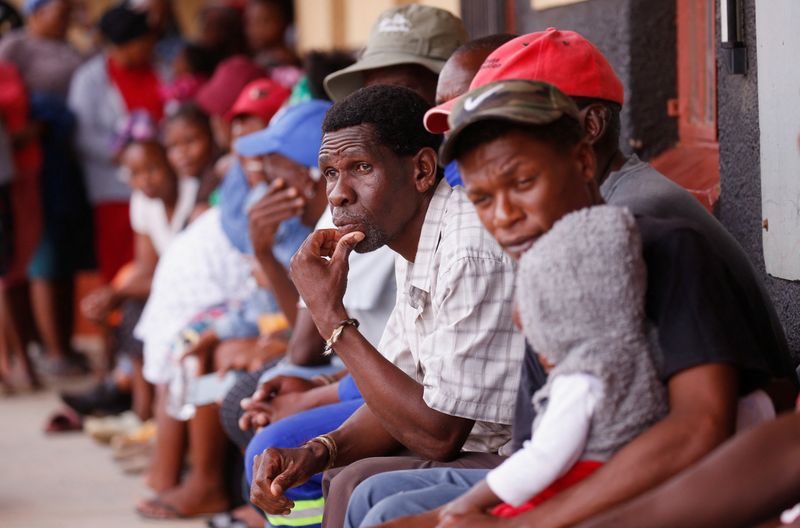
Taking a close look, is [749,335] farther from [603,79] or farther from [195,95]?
[195,95]

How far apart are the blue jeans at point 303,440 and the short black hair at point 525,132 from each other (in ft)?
3.72

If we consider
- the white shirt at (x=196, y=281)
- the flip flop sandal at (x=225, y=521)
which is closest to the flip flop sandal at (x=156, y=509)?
the flip flop sandal at (x=225, y=521)

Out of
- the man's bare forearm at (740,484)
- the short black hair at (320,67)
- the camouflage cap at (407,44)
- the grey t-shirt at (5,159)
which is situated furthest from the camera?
the grey t-shirt at (5,159)

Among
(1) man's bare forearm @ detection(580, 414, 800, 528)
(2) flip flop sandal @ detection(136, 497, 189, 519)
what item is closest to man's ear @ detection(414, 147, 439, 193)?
(1) man's bare forearm @ detection(580, 414, 800, 528)

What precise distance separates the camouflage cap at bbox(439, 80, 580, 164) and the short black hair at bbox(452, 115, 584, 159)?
1cm

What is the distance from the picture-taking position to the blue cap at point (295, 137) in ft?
12.8

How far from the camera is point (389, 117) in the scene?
283 centimetres

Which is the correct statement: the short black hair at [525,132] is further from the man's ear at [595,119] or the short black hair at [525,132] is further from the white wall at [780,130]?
the white wall at [780,130]

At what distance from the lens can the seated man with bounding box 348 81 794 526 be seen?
192 centimetres

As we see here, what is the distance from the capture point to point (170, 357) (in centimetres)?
484

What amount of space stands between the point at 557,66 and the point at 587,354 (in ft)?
2.76

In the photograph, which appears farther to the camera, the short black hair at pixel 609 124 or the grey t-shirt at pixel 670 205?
the short black hair at pixel 609 124

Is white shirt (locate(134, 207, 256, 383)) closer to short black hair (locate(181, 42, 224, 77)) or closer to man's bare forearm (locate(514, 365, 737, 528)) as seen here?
short black hair (locate(181, 42, 224, 77))

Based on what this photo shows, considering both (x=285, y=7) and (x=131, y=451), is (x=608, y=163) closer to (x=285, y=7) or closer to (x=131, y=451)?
Answer: (x=131, y=451)
